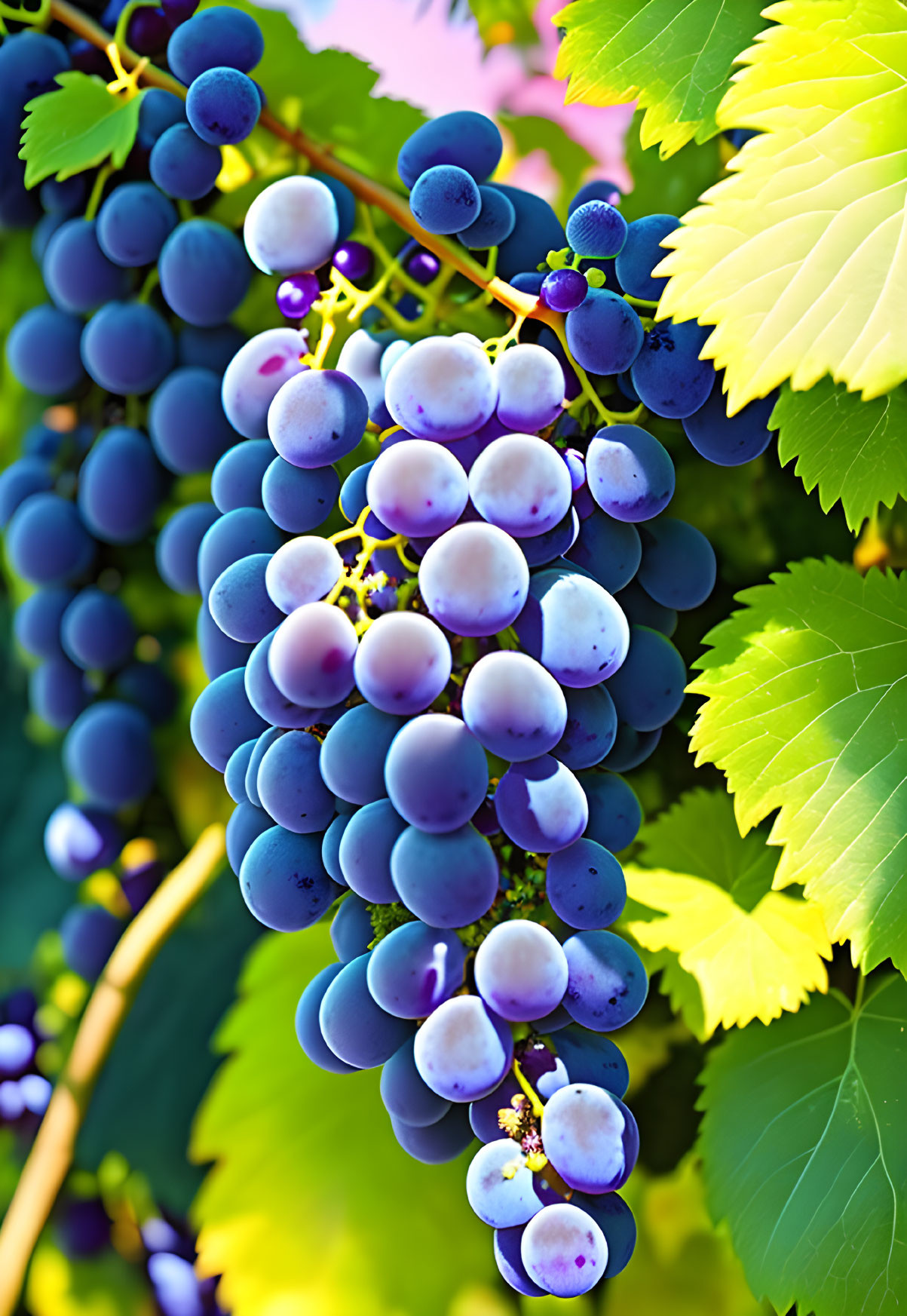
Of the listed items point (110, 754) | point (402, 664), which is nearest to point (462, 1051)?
point (402, 664)

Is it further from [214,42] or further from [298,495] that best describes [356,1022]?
[214,42]

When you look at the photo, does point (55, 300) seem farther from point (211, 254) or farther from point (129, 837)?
point (129, 837)

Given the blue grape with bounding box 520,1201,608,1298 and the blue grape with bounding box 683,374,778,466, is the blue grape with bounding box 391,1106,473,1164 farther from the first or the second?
the blue grape with bounding box 683,374,778,466

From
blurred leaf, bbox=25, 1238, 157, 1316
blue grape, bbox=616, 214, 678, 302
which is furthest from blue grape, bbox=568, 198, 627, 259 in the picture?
blurred leaf, bbox=25, 1238, 157, 1316

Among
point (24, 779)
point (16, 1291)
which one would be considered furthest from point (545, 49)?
point (16, 1291)

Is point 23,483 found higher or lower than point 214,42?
lower

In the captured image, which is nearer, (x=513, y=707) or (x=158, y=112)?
(x=513, y=707)
